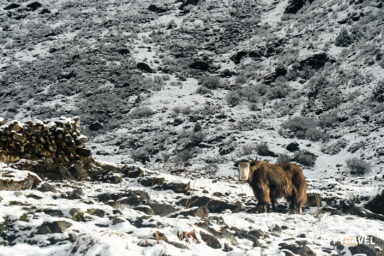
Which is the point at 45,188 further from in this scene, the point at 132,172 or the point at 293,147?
the point at 293,147

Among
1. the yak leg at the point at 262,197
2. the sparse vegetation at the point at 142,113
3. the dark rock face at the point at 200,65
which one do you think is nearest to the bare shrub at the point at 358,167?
the yak leg at the point at 262,197

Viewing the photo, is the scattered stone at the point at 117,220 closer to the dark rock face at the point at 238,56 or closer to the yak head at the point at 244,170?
the yak head at the point at 244,170

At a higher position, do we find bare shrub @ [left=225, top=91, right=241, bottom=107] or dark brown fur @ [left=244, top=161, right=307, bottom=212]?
bare shrub @ [left=225, top=91, right=241, bottom=107]

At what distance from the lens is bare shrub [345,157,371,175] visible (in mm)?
12141

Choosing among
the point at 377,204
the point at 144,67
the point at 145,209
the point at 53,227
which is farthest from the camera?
the point at 144,67

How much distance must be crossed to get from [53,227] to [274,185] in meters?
Result: 4.82

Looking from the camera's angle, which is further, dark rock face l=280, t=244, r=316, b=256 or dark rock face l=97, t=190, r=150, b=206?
dark rock face l=97, t=190, r=150, b=206

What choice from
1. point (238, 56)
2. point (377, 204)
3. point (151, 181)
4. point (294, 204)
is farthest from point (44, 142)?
point (238, 56)

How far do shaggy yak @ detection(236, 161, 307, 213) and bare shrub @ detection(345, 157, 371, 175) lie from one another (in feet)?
18.2

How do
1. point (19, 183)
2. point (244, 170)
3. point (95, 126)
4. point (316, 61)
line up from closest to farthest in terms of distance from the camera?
point (19, 183)
point (244, 170)
point (95, 126)
point (316, 61)

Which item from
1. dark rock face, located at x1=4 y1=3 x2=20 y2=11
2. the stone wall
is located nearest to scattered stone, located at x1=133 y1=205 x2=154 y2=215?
the stone wall

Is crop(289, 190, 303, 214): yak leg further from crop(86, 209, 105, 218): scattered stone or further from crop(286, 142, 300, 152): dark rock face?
crop(286, 142, 300, 152): dark rock face

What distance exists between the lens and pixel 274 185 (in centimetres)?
759

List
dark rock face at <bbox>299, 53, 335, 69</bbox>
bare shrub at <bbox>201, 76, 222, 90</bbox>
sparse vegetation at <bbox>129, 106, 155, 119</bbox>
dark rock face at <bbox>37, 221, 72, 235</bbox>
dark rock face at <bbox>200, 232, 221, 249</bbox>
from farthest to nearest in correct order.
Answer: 1. bare shrub at <bbox>201, 76, 222, 90</bbox>
2. dark rock face at <bbox>299, 53, 335, 69</bbox>
3. sparse vegetation at <bbox>129, 106, 155, 119</bbox>
4. dark rock face at <bbox>200, 232, 221, 249</bbox>
5. dark rock face at <bbox>37, 221, 72, 235</bbox>
